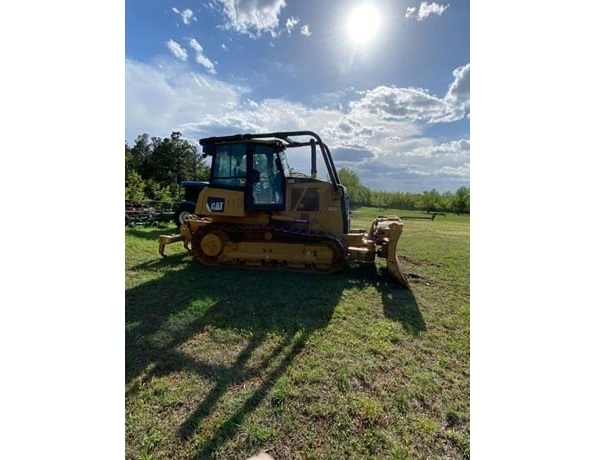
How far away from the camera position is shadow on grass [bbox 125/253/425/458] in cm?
155

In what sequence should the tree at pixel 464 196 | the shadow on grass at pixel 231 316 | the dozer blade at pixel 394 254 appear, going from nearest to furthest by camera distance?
the shadow on grass at pixel 231 316 → the tree at pixel 464 196 → the dozer blade at pixel 394 254

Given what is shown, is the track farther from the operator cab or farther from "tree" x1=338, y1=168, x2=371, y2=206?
"tree" x1=338, y1=168, x2=371, y2=206

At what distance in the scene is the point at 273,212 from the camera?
372cm

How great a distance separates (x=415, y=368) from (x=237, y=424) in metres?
1.07

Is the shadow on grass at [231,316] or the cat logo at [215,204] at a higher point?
the cat logo at [215,204]

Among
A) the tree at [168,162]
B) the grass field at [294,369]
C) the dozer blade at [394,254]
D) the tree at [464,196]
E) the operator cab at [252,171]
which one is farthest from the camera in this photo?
the tree at [168,162]

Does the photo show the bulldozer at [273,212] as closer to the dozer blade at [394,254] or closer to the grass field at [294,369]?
the dozer blade at [394,254]

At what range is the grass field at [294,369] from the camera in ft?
3.97

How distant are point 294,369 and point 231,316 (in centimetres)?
84

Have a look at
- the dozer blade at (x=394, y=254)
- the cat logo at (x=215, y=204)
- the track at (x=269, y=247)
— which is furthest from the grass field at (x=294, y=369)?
the cat logo at (x=215, y=204)

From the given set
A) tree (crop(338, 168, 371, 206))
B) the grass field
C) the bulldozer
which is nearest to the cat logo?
the bulldozer
